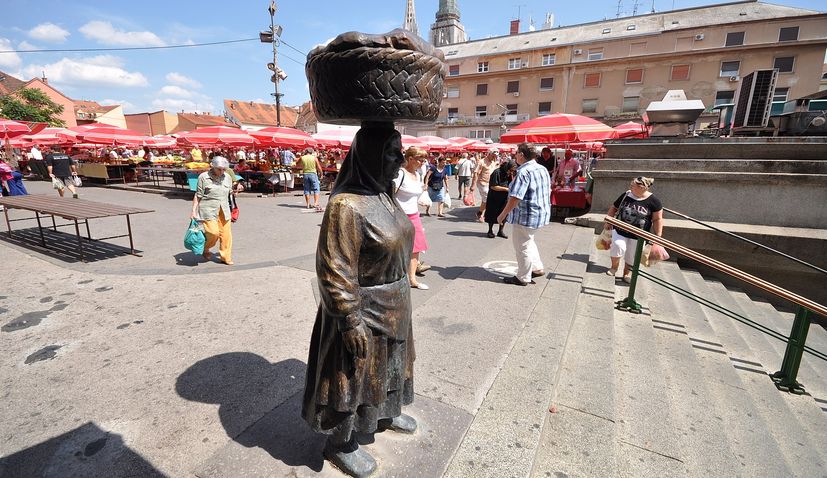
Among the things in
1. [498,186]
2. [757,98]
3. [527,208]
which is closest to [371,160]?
[527,208]

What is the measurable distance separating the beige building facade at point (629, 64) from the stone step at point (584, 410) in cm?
3502

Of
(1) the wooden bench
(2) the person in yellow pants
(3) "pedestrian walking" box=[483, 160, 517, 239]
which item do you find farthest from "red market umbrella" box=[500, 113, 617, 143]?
(1) the wooden bench

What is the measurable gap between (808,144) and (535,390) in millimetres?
8126

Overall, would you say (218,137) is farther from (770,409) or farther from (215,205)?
(770,409)

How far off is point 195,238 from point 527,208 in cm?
472

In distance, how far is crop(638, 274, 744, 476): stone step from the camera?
243cm

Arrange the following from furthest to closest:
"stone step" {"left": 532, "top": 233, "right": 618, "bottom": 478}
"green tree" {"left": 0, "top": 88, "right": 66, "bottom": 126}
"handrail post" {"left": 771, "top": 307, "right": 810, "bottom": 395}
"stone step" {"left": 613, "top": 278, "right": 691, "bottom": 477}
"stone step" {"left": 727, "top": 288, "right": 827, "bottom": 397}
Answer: "green tree" {"left": 0, "top": 88, "right": 66, "bottom": 126}
"stone step" {"left": 727, "top": 288, "right": 827, "bottom": 397}
"handrail post" {"left": 771, "top": 307, "right": 810, "bottom": 395}
"stone step" {"left": 613, "top": 278, "right": 691, "bottom": 477}
"stone step" {"left": 532, "top": 233, "right": 618, "bottom": 478}

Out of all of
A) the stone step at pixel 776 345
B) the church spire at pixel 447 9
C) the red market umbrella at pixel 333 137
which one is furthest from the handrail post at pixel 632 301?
the church spire at pixel 447 9

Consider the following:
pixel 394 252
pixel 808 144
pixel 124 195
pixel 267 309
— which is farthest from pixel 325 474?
pixel 124 195

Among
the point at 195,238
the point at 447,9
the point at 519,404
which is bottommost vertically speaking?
the point at 519,404

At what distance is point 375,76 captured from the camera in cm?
137

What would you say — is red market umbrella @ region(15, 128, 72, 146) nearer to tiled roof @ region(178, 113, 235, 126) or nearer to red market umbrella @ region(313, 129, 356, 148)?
red market umbrella @ region(313, 129, 356, 148)

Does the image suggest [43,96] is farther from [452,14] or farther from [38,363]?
[452,14]

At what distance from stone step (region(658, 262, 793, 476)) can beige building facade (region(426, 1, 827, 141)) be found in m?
34.0
